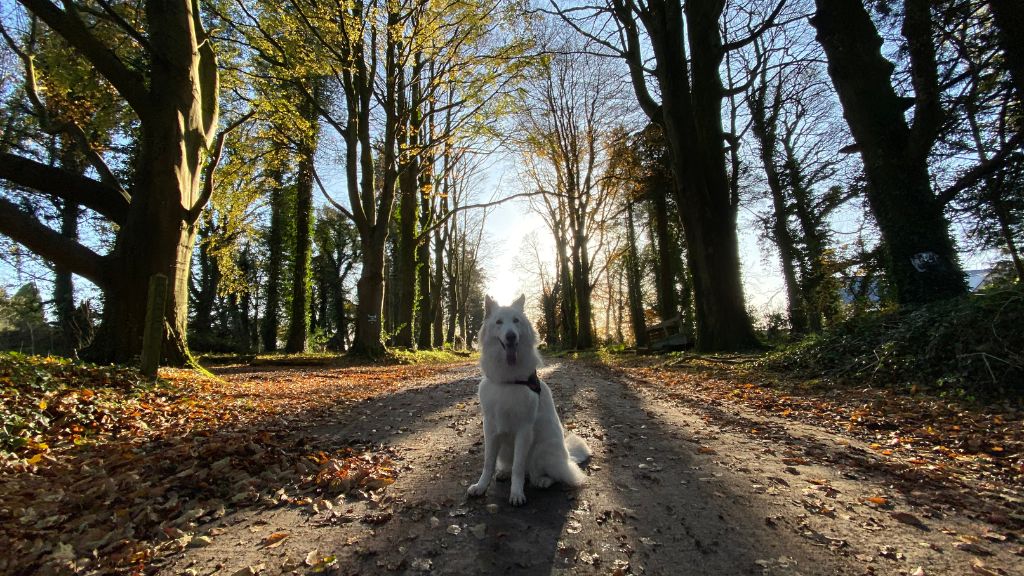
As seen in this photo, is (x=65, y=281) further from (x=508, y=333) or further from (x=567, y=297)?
(x=567, y=297)

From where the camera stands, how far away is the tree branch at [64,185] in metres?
7.54

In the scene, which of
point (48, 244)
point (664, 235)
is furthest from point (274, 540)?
point (664, 235)

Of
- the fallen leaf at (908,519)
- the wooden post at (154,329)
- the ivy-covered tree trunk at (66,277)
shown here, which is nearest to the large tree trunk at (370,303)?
the wooden post at (154,329)

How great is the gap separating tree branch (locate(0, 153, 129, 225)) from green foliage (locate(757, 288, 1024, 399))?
43.5 feet

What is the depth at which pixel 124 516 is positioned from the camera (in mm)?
3080

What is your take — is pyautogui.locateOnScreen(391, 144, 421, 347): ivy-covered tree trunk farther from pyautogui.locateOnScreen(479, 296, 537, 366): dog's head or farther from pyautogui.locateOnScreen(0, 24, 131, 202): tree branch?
pyautogui.locateOnScreen(479, 296, 537, 366): dog's head

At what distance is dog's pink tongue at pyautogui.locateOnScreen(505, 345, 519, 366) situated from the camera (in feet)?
10.9

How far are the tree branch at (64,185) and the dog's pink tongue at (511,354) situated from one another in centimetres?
916

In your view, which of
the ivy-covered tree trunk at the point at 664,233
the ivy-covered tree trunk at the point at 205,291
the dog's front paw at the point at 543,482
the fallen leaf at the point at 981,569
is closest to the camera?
the fallen leaf at the point at 981,569

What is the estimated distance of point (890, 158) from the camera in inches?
336

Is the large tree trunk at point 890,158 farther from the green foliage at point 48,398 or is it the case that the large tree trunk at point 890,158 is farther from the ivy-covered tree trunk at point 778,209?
the green foliage at point 48,398

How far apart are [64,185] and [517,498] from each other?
1011cm

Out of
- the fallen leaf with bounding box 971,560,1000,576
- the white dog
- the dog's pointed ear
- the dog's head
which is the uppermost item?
the dog's pointed ear

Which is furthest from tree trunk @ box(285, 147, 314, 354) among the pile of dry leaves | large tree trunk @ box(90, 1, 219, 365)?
the pile of dry leaves
